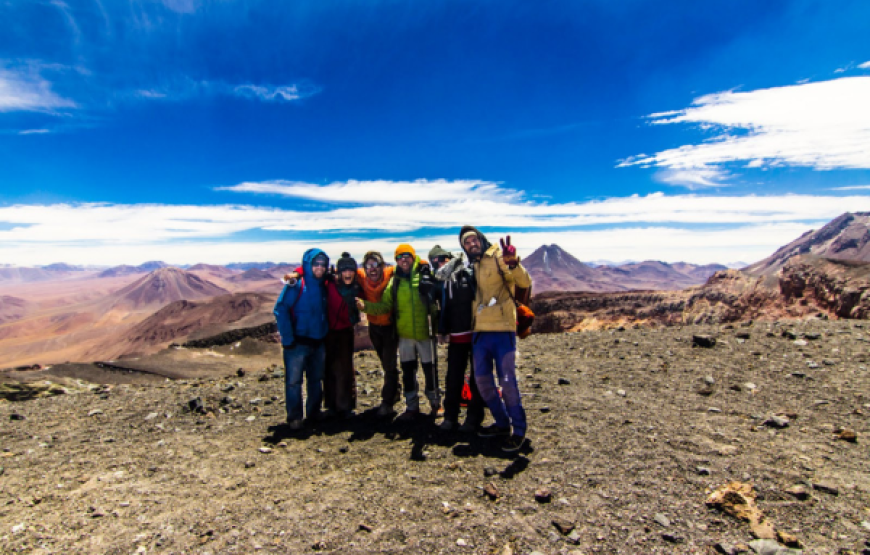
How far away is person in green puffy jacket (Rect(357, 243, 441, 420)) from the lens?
5.41 metres

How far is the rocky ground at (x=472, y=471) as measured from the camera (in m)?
3.15

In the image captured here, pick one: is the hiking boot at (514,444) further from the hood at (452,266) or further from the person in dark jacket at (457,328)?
the hood at (452,266)

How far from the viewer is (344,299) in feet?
18.9

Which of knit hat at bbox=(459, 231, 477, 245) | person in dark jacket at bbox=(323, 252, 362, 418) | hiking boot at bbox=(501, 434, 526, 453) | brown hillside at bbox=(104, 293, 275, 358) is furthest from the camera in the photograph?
brown hillside at bbox=(104, 293, 275, 358)

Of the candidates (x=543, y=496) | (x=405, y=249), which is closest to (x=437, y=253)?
(x=405, y=249)

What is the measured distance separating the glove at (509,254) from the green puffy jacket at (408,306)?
52.6 inches

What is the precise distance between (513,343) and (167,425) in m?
5.34

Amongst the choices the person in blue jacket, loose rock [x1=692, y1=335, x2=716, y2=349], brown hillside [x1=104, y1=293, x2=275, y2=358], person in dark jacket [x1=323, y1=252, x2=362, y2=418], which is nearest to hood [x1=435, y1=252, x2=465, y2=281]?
person in dark jacket [x1=323, y1=252, x2=362, y2=418]

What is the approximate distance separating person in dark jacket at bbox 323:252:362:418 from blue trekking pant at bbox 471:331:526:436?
2.04 metres

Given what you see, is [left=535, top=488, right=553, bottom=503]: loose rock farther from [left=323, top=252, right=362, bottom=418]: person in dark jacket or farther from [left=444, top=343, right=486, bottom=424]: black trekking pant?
[left=323, top=252, right=362, bottom=418]: person in dark jacket

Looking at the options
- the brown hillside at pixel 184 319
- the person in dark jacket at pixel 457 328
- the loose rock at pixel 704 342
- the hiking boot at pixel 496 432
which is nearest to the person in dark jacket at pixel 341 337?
the person in dark jacket at pixel 457 328

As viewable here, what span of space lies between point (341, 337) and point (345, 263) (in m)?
1.07

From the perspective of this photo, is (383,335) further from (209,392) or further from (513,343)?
(209,392)

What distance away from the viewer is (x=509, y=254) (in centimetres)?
456
